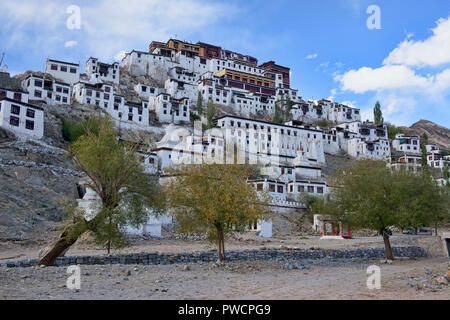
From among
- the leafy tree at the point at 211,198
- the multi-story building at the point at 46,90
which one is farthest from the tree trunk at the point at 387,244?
the multi-story building at the point at 46,90

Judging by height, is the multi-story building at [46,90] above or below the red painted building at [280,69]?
below

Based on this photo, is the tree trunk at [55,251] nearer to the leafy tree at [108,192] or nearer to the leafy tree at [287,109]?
the leafy tree at [108,192]

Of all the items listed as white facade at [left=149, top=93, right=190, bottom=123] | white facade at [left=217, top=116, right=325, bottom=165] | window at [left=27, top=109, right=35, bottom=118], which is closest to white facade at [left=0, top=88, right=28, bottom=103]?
window at [left=27, top=109, right=35, bottom=118]

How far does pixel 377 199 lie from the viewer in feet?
84.6

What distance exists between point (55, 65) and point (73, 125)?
28944mm

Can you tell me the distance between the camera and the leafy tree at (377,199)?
84.3ft

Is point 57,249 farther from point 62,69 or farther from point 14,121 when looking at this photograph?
point 62,69

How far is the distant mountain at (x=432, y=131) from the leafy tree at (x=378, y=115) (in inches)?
855

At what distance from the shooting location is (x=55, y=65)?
8394 centimetres

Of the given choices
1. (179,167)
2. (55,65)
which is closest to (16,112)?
(55,65)

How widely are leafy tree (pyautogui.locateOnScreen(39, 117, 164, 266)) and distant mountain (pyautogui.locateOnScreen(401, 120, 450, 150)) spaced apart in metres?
125

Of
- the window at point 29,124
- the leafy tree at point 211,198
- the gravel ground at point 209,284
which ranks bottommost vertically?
the gravel ground at point 209,284

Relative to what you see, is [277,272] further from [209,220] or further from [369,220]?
[369,220]

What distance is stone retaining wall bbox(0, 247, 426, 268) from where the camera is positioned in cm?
2070
